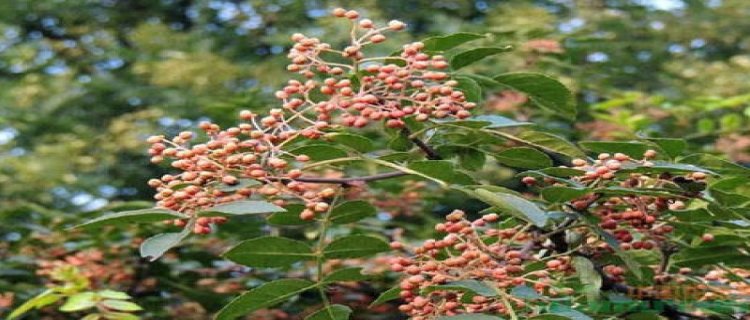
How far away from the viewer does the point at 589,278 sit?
1.15 metres

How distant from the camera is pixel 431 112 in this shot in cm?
115

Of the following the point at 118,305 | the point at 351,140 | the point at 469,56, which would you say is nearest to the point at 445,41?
the point at 469,56

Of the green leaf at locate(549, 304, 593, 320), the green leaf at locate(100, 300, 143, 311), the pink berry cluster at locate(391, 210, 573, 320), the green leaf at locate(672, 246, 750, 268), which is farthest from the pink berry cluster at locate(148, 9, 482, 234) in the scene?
the green leaf at locate(100, 300, 143, 311)

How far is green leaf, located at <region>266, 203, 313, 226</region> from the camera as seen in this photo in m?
1.22

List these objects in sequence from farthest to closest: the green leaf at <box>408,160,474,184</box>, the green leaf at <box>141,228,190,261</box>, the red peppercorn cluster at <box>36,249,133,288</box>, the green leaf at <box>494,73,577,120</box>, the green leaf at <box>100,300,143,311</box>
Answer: the red peppercorn cluster at <box>36,249,133,288</box>
the green leaf at <box>100,300,143,311</box>
the green leaf at <box>494,73,577,120</box>
the green leaf at <box>408,160,474,184</box>
the green leaf at <box>141,228,190,261</box>

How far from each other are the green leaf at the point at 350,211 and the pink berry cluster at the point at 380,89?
0.13m

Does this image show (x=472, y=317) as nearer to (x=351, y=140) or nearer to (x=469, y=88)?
(x=351, y=140)

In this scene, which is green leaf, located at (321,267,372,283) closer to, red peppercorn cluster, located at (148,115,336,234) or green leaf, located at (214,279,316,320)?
green leaf, located at (214,279,316,320)

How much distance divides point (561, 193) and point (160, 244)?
41 cm

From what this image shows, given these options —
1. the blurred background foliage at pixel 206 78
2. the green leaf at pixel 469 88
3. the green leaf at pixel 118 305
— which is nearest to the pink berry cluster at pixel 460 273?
the green leaf at pixel 469 88

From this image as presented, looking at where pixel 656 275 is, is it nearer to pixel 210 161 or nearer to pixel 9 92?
pixel 210 161

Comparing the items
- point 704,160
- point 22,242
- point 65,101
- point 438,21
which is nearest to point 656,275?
point 704,160

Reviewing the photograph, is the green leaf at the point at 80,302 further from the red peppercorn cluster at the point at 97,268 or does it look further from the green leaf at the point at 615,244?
the green leaf at the point at 615,244

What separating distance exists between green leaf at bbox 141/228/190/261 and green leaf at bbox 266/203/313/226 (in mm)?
219
